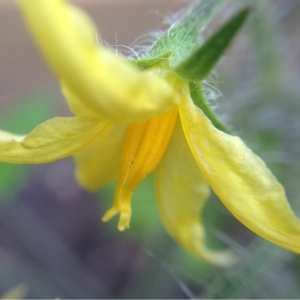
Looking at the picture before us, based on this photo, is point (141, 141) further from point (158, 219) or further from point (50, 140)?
point (158, 219)

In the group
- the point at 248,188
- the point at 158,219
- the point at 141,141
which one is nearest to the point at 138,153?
the point at 141,141

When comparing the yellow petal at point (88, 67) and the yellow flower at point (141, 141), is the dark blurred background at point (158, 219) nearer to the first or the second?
the yellow flower at point (141, 141)

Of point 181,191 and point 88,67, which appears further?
point 181,191

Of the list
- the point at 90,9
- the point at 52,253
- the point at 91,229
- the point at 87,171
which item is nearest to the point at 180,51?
the point at 87,171

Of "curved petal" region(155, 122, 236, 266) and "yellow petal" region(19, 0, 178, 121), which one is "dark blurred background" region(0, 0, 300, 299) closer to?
"curved petal" region(155, 122, 236, 266)

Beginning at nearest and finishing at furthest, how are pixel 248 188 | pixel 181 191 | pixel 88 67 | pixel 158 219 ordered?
pixel 88 67
pixel 248 188
pixel 181 191
pixel 158 219

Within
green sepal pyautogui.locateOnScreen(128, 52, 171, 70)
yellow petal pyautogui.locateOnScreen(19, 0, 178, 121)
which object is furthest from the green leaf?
yellow petal pyautogui.locateOnScreen(19, 0, 178, 121)

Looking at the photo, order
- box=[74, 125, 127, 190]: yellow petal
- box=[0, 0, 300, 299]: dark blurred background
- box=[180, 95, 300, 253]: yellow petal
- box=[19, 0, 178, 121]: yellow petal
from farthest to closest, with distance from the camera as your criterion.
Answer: box=[0, 0, 300, 299]: dark blurred background
box=[74, 125, 127, 190]: yellow petal
box=[180, 95, 300, 253]: yellow petal
box=[19, 0, 178, 121]: yellow petal
